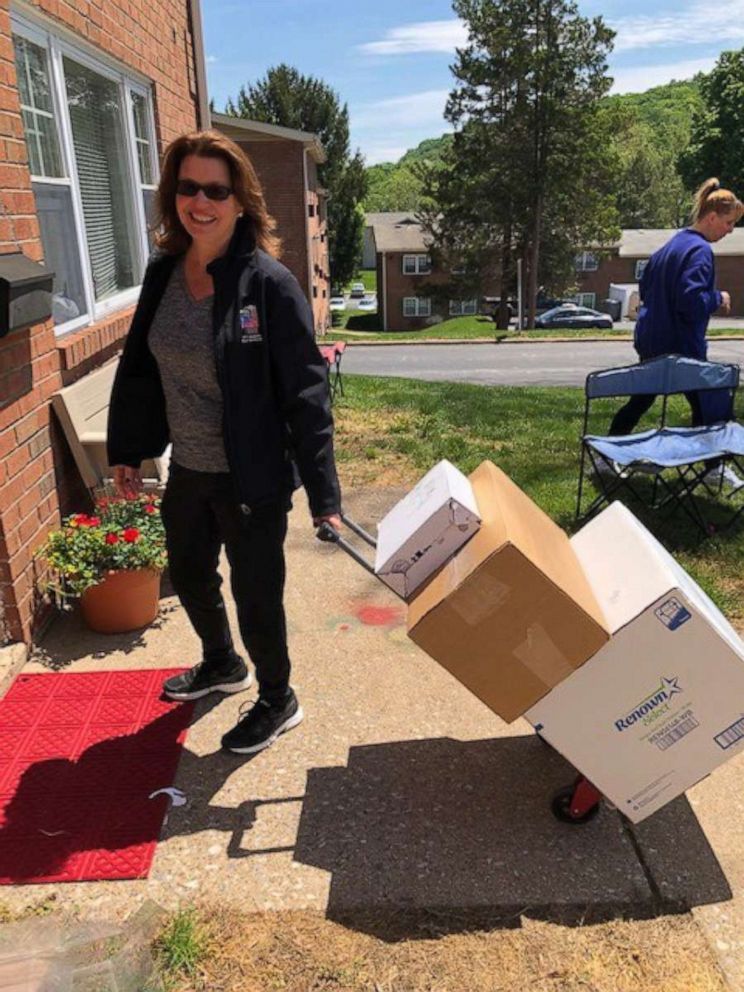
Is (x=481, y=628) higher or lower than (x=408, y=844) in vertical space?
higher

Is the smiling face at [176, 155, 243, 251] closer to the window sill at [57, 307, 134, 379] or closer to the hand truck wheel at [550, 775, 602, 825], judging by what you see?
the window sill at [57, 307, 134, 379]

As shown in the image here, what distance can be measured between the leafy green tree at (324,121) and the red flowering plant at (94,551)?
3691cm

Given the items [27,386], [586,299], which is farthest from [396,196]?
[27,386]

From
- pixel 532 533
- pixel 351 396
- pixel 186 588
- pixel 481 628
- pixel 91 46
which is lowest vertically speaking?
pixel 351 396

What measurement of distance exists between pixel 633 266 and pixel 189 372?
160ft

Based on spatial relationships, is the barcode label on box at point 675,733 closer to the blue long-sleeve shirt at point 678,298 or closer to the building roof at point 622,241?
the blue long-sleeve shirt at point 678,298

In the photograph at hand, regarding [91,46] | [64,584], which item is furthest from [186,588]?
[91,46]

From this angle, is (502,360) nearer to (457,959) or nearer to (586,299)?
(457,959)

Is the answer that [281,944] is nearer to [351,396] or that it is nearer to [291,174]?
[351,396]

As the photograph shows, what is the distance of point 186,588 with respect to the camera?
9.79 feet

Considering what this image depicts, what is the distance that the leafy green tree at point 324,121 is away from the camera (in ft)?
125

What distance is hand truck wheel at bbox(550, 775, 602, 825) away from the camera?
2473mm

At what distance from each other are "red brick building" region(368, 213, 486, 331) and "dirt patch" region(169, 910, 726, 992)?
141 feet

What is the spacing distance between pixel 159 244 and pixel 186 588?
1237 millimetres
